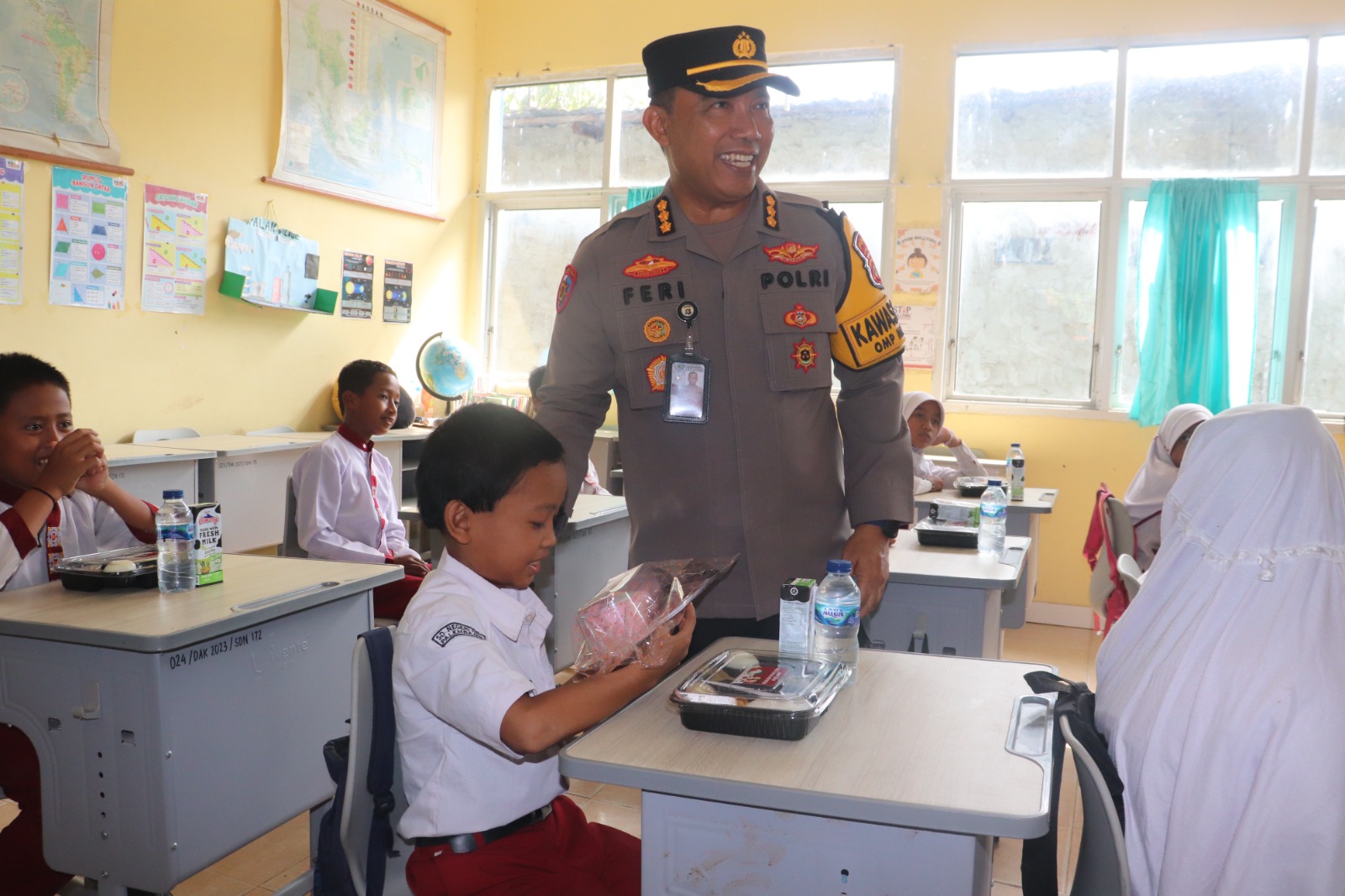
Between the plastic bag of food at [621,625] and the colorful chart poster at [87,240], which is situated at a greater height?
the colorful chart poster at [87,240]

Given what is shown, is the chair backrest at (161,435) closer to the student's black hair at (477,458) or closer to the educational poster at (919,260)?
the student's black hair at (477,458)

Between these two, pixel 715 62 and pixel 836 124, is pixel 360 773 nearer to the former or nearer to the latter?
pixel 715 62

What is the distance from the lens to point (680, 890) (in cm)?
123

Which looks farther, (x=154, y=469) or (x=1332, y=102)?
(x=1332, y=102)

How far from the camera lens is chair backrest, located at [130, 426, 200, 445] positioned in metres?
4.59

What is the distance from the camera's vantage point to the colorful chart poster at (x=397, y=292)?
629 centimetres

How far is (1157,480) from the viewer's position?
13.1ft

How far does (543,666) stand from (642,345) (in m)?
0.58

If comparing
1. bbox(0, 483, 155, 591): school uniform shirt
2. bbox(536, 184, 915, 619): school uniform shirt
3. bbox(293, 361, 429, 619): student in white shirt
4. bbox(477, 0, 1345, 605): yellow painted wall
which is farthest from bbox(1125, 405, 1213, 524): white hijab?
bbox(0, 483, 155, 591): school uniform shirt

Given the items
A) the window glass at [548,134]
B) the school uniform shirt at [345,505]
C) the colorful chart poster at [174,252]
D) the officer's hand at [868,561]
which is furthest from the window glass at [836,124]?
the officer's hand at [868,561]

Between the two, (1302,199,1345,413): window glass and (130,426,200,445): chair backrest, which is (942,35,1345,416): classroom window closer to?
(1302,199,1345,413): window glass

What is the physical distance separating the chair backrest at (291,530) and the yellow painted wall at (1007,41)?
3724 mm

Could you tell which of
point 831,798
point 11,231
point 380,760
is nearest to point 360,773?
point 380,760

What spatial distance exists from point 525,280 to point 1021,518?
392 centimetres
